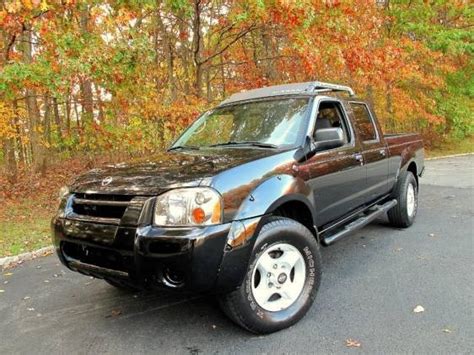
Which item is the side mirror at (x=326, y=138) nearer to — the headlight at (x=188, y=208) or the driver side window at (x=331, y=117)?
the driver side window at (x=331, y=117)

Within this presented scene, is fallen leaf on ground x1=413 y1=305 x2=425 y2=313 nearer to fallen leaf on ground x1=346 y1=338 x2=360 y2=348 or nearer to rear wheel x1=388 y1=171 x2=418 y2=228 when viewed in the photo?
fallen leaf on ground x1=346 y1=338 x2=360 y2=348

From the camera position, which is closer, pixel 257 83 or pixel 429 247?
pixel 429 247

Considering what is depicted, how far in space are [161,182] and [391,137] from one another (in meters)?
4.21

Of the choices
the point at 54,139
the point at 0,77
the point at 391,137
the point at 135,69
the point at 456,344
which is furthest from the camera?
the point at 54,139

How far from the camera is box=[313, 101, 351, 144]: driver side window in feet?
14.4

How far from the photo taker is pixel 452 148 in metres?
19.8

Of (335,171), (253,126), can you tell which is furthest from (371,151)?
(253,126)

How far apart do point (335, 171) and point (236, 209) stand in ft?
5.33

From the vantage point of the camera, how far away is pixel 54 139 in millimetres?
14039

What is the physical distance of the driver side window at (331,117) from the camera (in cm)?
439

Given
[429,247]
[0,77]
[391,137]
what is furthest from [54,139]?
[429,247]

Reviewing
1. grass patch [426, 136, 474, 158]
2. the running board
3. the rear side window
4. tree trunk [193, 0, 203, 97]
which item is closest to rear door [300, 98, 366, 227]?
the running board

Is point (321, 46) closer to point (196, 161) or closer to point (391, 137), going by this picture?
point (391, 137)

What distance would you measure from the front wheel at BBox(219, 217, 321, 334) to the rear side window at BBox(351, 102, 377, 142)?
2146 millimetres
